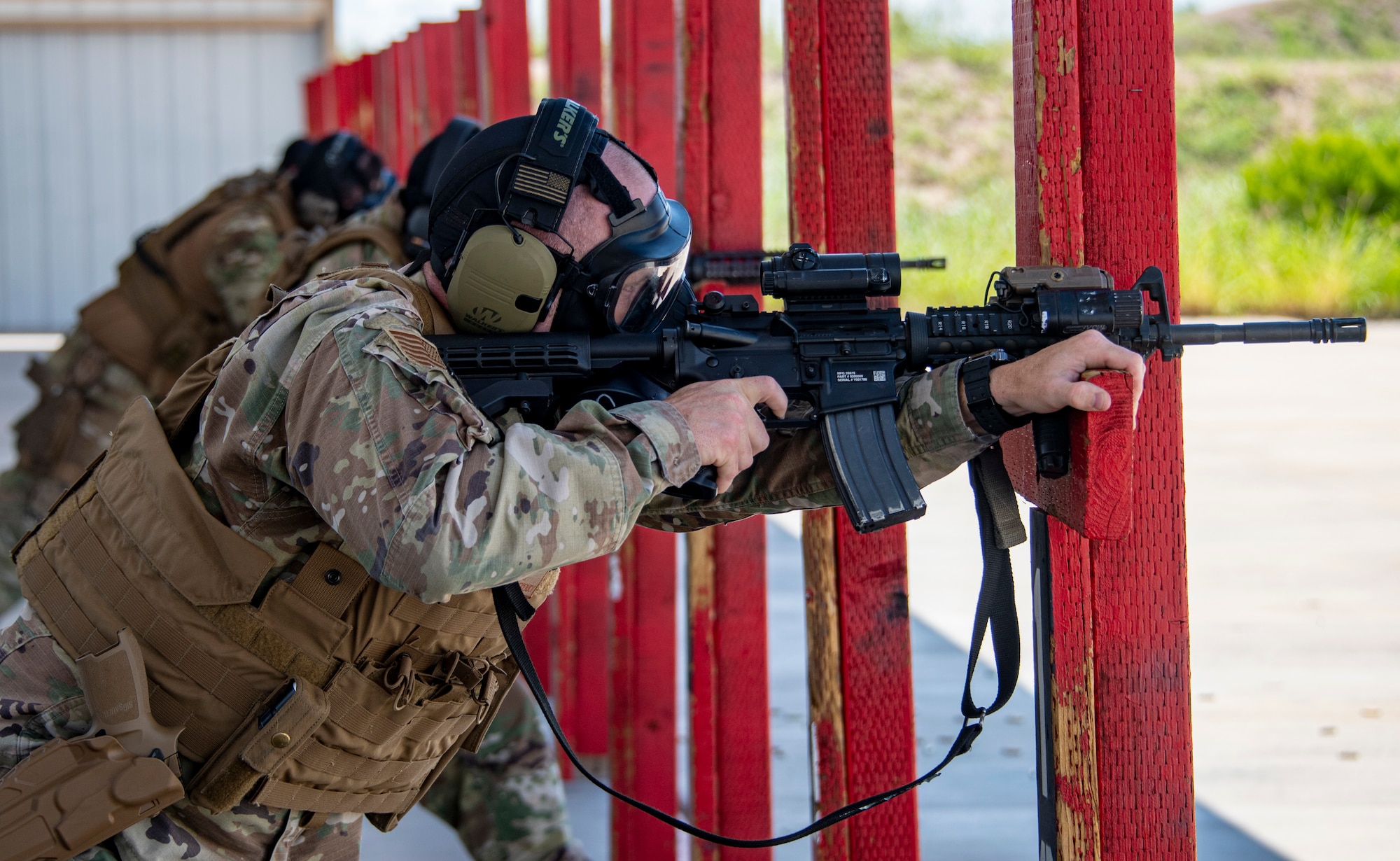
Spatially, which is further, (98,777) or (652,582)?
(652,582)

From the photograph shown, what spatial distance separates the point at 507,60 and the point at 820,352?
10.7ft

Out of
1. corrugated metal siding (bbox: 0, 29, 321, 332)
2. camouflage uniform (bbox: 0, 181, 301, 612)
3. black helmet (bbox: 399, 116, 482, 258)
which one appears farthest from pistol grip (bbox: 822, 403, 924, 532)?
corrugated metal siding (bbox: 0, 29, 321, 332)

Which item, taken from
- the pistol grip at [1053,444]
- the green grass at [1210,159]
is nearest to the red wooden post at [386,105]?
the green grass at [1210,159]

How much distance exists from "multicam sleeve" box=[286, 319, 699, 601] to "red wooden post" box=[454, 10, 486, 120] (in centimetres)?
386

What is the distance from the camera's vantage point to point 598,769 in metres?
4.43

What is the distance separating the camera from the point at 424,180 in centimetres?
374

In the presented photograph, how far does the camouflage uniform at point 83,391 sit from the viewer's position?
4660 millimetres

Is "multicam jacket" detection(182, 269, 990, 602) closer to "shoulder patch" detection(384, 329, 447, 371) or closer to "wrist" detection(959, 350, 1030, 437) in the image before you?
"shoulder patch" detection(384, 329, 447, 371)

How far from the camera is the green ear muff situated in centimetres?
199

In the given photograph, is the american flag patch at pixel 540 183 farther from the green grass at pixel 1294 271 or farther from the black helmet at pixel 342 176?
the green grass at pixel 1294 271

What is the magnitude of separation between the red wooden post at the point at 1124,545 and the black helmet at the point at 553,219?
2.06 feet

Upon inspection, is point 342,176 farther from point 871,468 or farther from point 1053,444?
point 1053,444

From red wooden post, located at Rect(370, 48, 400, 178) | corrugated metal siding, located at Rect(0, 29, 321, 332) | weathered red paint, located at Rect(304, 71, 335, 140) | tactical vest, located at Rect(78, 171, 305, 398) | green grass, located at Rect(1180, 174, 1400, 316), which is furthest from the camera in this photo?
corrugated metal siding, located at Rect(0, 29, 321, 332)

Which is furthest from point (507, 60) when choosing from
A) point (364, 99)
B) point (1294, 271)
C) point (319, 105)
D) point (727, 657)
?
point (1294, 271)
